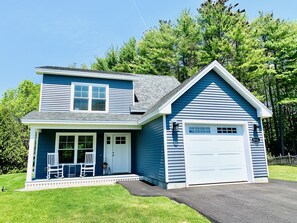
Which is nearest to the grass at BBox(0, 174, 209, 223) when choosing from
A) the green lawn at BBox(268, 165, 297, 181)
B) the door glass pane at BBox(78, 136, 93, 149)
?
the door glass pane at BBox(78, 136, 93, 149)

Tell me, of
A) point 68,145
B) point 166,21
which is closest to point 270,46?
point 166,21

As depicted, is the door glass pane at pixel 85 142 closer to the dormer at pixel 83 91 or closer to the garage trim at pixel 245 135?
the dormer at pixel 83 91

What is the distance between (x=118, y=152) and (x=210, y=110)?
5.40 meters

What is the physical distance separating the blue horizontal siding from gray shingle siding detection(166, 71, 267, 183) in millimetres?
4324

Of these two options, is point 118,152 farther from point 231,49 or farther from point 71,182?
point 231,49

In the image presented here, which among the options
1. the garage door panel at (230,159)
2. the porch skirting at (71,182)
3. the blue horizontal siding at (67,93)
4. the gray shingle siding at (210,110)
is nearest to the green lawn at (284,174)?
the gray shingle siding at (210,110)

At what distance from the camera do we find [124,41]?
26.9 metres

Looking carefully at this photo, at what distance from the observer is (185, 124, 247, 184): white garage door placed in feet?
25.6

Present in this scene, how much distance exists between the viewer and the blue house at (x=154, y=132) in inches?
307

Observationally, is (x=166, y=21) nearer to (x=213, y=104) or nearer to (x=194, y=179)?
(x=213, y=104)

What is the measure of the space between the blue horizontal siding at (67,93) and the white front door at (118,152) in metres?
1.42

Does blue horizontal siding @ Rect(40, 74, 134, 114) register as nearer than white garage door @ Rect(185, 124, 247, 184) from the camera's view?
No

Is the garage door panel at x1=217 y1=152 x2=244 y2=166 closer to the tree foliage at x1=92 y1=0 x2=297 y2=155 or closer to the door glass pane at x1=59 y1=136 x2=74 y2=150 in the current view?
the door glass pane at x1=59 y1=136 x2=74 y2=150

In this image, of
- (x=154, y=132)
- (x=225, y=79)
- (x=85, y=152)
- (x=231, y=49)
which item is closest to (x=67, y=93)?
(x=85, y=152)
